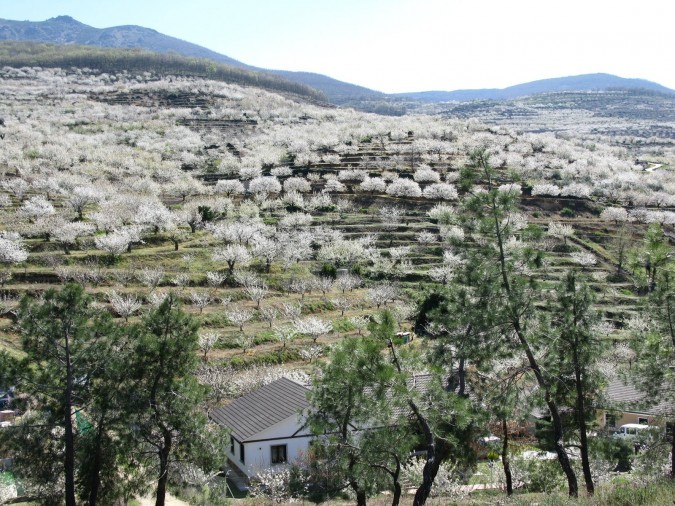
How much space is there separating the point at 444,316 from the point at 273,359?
26606 millimetres

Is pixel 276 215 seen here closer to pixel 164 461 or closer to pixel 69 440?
pixel 164 461

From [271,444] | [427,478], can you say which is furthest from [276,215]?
[427,478]

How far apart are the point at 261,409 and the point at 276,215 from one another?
159 feet

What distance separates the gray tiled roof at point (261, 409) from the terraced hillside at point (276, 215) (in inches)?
354

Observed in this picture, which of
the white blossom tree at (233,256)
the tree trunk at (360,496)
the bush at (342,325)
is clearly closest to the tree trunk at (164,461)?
the tree trunk at (360,496)

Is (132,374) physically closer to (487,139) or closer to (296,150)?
(296,150)

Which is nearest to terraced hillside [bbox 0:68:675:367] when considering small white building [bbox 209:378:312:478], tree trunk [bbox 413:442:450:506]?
tree trunk [bbox 413:442:450:506]

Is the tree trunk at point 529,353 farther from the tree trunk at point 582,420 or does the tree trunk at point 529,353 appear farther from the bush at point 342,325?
the bush at point 342,325

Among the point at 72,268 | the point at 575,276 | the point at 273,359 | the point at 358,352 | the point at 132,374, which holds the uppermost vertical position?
the point at 575,276

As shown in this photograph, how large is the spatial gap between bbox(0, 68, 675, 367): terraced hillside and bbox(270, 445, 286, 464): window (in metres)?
12.8

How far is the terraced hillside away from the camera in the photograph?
44.4 m

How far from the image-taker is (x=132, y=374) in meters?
14.3

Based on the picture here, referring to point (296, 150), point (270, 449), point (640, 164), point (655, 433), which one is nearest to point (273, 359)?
point (270, 449)

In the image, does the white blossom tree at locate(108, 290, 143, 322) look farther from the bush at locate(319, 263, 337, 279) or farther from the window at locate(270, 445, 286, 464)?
the bush at locate(319, 263, 337, 279)
